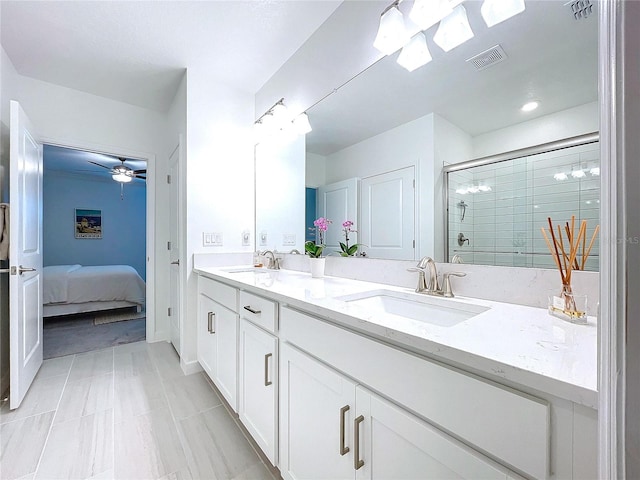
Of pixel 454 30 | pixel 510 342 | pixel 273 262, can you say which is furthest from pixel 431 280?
pixel 273 262

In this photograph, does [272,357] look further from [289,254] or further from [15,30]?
[15,30]

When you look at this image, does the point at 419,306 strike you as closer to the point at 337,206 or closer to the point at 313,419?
the point at 313,419

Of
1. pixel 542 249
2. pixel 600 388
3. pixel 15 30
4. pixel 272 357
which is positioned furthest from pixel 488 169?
pixel 15 30

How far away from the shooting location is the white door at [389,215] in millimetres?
1338

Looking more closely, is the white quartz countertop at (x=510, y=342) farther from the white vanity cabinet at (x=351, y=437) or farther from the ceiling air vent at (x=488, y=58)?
the ceiling air vent at (x=488, y=58)

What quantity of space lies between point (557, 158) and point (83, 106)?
11.7 feet

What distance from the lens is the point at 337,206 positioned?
5.69ft

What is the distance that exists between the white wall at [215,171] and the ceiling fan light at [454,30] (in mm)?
1816

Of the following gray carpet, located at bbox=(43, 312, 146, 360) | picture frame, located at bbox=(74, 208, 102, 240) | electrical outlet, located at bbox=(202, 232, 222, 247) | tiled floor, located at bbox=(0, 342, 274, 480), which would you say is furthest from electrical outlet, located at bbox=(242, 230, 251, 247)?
picture frame, located at bbox=(74, 208, 102, 240)

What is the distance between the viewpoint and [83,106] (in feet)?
8.54

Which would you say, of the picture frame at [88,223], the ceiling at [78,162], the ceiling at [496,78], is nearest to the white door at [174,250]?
the ceiling at [78,162]

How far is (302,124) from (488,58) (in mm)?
1231

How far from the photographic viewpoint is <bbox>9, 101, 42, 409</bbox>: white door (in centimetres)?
171

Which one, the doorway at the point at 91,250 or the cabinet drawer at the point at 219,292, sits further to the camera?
the doorway at the point at 91,250
